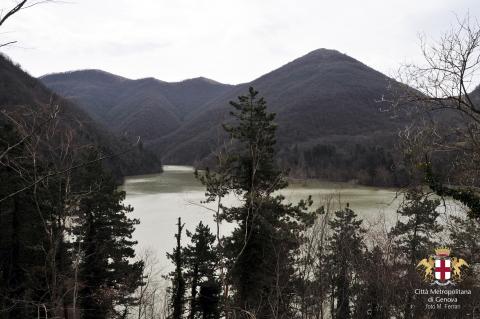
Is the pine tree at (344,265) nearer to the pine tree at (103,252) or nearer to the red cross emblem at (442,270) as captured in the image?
the red cross emblem at (442,270)

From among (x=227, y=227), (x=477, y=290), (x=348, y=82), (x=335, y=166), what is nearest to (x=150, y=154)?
(x=335, y=166)

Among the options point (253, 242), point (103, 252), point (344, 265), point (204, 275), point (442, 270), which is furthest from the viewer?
point (204, 275)

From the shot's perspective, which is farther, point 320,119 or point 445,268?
point 320,119

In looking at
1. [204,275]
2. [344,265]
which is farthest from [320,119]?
[204,275]

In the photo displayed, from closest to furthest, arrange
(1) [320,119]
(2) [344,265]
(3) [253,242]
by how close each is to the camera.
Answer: (3) [253,242], (2) [344,265], (1) [320,119]

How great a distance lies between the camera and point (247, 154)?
12289mm

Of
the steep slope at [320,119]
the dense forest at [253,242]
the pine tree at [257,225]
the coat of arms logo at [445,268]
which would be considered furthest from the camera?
the steep slope at [320,119]

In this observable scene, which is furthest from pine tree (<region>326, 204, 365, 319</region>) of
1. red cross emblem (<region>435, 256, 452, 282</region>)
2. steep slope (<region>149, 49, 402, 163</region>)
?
steep slope (<region>149, 49, 402, 163</region>)

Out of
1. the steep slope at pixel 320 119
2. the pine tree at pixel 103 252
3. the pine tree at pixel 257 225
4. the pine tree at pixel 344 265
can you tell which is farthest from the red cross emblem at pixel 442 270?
the steep slope at pixel 320 119

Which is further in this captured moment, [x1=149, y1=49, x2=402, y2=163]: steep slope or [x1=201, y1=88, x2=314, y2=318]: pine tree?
[x1=149, y1=49, x2=402, y2=163]: steep slope

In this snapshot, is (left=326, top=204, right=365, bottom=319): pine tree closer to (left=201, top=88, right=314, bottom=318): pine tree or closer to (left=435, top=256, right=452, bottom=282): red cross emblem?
(left=201, top=88, right=314, bottom=318): pine tree

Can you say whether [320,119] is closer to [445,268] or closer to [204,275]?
[204,275]

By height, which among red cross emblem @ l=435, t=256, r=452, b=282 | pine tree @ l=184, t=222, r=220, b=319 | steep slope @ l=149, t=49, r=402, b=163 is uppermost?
steep slope @ l=149, t=49, r=402, b=163

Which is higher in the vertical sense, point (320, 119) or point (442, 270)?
point (320, 119)
